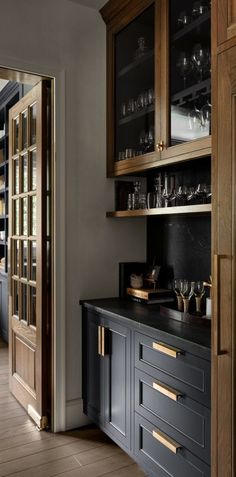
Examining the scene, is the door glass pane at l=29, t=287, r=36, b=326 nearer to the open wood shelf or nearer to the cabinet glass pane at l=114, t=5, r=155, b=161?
the open wood shelf

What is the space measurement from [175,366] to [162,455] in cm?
46

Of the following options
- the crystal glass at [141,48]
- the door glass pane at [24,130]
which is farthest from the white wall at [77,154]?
the door glass pane at [24,130]

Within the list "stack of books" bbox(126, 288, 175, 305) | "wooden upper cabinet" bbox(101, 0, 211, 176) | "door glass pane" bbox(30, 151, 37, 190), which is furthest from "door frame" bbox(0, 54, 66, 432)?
"stack of books" bbox(126, 288, 175, 305)

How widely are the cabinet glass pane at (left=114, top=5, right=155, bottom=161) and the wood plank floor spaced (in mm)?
1804

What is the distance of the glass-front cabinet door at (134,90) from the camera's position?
7.72 ft

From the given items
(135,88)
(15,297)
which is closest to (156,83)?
(135,88)

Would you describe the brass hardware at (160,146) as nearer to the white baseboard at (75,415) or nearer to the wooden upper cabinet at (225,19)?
the wooden upper cabinet at (225,19)

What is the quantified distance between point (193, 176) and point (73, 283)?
1.04 meters

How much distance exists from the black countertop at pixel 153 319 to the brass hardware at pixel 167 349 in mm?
64

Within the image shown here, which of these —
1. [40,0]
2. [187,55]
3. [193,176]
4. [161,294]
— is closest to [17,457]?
[161,294]

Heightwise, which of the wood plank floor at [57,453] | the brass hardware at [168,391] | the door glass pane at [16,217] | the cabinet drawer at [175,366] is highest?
the door glass pane at [16,217]

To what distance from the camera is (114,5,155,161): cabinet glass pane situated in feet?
7.76

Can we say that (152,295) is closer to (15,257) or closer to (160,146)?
(160,146)

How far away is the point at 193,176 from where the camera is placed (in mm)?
2465
